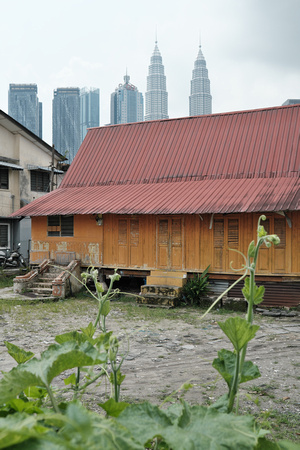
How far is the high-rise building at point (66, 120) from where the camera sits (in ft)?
513

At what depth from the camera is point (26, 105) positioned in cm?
16700

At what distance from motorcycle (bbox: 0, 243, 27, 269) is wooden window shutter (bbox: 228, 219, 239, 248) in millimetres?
10620

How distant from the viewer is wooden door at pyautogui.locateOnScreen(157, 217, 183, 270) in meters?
13.5

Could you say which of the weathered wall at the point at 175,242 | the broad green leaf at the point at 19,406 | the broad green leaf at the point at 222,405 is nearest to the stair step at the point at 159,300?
the weathered wall at the point at 175,242

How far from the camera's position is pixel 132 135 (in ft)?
56.6

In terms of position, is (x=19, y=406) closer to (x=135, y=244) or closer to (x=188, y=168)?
(x=135, y=244)

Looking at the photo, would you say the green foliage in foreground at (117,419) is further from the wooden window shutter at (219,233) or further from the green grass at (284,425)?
the wooden window shutter at (219,233)

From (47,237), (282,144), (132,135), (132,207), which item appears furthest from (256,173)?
(47,237)

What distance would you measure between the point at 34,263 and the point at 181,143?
726 centimetres

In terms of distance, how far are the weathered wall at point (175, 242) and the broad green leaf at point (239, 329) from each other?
1130 centimetres

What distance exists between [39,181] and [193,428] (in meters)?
23.7

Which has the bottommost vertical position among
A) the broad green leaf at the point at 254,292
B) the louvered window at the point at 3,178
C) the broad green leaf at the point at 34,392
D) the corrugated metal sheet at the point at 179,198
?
the broad green leaf at the point at 34,392

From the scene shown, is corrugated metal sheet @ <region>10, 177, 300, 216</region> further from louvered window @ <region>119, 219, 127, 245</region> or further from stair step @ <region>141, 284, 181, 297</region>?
stair step @ <region>141, 284, 181, 297</region>

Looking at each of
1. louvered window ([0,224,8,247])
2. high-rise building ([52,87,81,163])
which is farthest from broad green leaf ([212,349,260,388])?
high-rise building ([52,87,81,163])
